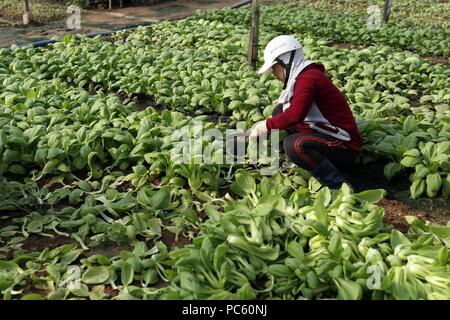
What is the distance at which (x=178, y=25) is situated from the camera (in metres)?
9.68

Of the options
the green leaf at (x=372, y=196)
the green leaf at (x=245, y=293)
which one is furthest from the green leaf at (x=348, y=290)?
the green leaf at (x=372, y=196)

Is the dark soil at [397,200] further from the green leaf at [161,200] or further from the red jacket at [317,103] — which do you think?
the green leaf at [161,200]

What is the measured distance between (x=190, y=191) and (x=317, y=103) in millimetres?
1298

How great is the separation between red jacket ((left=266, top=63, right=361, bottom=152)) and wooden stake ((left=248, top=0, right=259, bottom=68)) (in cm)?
313

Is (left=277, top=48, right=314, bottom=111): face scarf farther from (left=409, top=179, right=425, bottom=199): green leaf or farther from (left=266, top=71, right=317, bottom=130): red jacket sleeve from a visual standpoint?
(left=409, top=179, right=425, bottom=199): green leaf

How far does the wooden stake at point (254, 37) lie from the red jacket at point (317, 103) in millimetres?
3126

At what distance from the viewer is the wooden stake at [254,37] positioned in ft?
24.0

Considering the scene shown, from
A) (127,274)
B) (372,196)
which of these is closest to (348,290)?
(372,196)

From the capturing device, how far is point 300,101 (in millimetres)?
4172

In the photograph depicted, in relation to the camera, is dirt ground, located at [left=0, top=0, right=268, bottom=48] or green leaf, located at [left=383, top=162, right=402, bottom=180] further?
dirt ground, located at [left=0, top=0, right=268, bottom=48]

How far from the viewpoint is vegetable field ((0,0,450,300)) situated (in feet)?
10.4

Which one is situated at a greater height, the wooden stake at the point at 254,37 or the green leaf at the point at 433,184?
the wooden stake at the point at 254,37

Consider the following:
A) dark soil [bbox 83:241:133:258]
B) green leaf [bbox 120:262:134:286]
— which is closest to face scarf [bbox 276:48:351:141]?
dark soil [bbox 83:241:133:258]

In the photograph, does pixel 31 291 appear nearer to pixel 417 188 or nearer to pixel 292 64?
pixel 292 64
